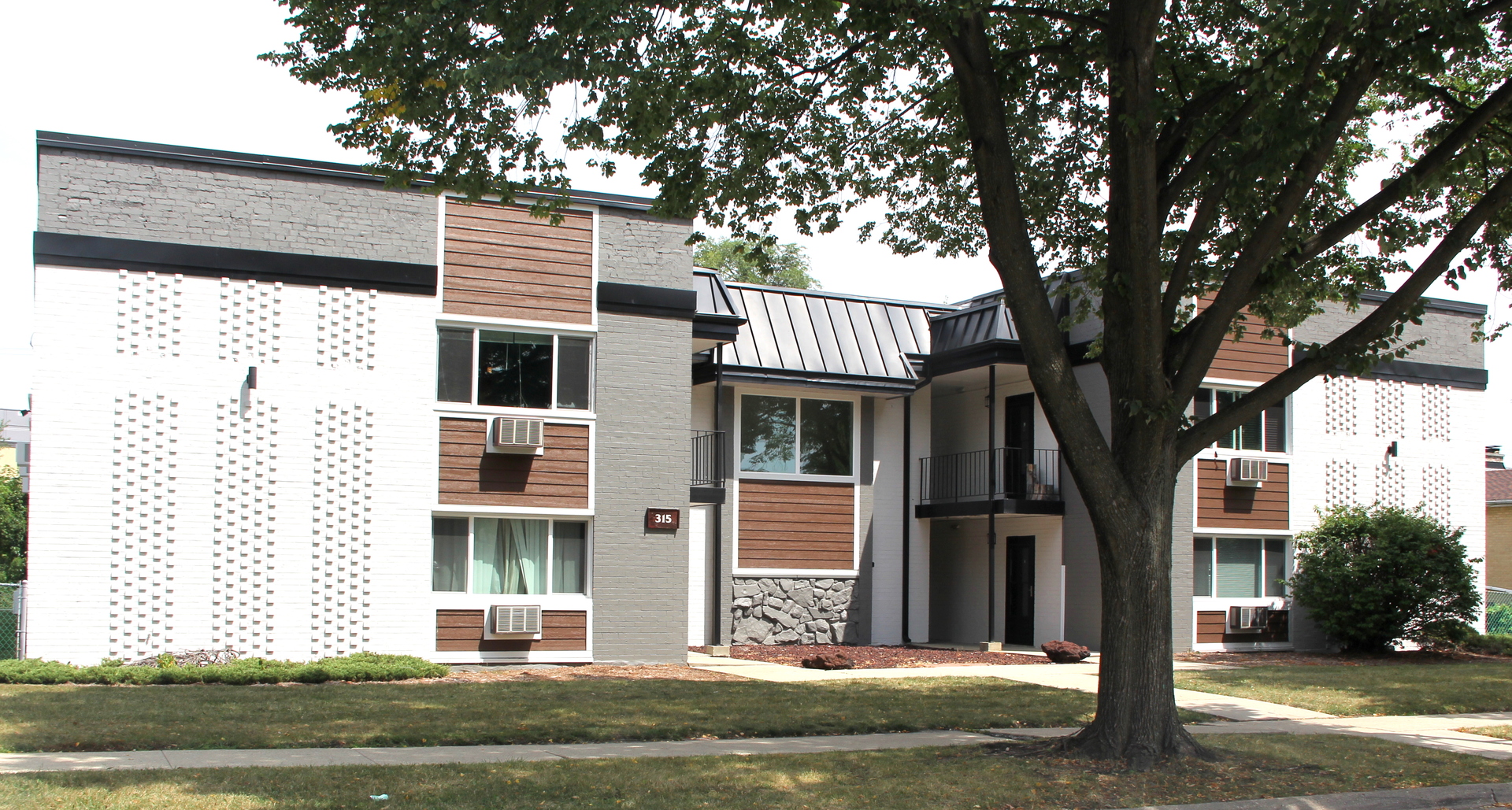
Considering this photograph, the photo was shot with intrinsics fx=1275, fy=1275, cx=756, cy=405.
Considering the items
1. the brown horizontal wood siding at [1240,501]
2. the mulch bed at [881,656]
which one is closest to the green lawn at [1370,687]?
the mulch bed at [881,656]

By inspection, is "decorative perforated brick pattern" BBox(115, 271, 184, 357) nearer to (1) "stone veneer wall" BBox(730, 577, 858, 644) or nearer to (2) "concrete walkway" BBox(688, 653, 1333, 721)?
(2) "concrete walkway" BBox(688, 653, 1333, 721)

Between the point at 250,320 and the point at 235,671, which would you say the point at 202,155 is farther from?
the point at 235,671

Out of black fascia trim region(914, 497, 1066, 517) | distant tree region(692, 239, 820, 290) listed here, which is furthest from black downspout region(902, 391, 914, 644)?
distant tree region(692, 239, 820, 290)

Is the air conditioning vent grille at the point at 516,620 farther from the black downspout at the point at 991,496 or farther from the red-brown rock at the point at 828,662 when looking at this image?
the black downspout at the point at 991,496

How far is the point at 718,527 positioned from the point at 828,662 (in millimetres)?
3989

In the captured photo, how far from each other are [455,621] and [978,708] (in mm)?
7496

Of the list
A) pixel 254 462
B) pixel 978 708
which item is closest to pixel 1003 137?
pixel 978 708

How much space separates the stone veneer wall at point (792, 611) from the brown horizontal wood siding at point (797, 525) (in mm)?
312

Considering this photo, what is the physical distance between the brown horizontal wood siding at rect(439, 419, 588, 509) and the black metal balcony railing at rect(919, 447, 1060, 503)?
7.47 meters

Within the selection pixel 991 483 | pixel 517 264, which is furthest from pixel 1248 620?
pixel 517 264

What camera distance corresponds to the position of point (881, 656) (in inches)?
784

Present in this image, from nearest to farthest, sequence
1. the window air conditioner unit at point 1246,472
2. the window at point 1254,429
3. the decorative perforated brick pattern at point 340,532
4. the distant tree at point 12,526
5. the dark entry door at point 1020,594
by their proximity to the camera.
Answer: the decorative perforated brick pattern at point 340,532, the window air conditioner unit at point 1246,472, the window at point 1254,429, the dark entry door at point 1020,594, the distant tree at point 12,526

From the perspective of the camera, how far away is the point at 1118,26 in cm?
1003

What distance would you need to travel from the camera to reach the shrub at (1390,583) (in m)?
20.4
